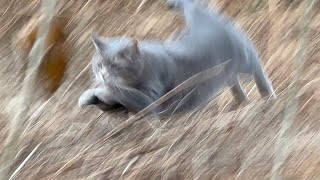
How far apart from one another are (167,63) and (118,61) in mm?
113

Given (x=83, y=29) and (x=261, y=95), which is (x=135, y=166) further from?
(x=83, y=29)

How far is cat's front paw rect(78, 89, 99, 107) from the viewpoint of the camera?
1530 mm

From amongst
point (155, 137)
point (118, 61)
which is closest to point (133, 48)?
point (118, 61)

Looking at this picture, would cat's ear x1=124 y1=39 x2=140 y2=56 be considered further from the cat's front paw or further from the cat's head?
the cat's front paw

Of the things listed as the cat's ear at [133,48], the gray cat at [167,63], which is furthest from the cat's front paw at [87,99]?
the cat's ear at [133,48]

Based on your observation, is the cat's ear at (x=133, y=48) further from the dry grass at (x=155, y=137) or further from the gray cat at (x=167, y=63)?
the dry grass at (x=155, y=137)

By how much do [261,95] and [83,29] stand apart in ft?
1.70

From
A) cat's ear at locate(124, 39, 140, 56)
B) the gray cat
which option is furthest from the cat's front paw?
cat's ear at locate(124, 39, 140, 56)

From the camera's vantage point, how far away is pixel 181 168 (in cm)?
132

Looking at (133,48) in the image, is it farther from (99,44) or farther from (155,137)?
(155,137)

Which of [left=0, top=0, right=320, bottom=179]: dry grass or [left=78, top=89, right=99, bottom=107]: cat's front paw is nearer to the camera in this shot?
[left=0, top=0, right=320, bottom=179]: dry grass

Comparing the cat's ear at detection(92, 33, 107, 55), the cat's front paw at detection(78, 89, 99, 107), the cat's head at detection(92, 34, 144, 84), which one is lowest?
the cat's front paw at detection(78, 89, 99, 107)

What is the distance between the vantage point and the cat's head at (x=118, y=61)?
1.58m

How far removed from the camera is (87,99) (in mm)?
1534
